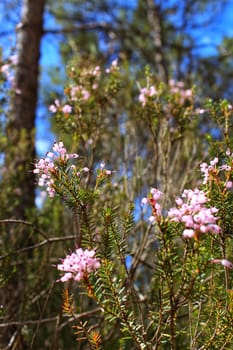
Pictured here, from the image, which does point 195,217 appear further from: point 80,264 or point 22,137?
point 22,137

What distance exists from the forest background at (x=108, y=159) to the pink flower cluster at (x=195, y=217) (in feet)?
0.24

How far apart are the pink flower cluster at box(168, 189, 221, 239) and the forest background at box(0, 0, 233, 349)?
0.24 ft

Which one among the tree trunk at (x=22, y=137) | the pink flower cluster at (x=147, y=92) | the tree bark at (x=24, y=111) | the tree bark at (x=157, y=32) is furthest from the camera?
the tree bark at (x=157, y=32)

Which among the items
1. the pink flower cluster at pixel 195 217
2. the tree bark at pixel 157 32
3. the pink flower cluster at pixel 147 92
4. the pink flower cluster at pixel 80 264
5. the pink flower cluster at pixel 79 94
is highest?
the tree bark at pixel 157 32

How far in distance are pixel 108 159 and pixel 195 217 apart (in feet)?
9.22

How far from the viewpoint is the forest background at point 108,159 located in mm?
1668

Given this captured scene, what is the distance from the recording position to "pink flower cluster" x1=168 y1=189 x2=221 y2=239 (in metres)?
1.27

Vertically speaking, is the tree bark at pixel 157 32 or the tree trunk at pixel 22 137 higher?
the tree bark at pixel 157 32

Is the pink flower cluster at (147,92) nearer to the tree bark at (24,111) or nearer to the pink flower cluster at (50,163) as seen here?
the tree bark at (24,111)

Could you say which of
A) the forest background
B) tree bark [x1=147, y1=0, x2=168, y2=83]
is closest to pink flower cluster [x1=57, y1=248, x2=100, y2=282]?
the forest background

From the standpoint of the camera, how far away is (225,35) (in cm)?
664

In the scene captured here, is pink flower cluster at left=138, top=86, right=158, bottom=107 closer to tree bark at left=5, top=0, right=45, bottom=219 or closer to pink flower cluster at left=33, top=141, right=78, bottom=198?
tree bark at left=5, top=0, right=45, bottom=219

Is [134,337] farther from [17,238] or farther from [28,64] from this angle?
[28,64]

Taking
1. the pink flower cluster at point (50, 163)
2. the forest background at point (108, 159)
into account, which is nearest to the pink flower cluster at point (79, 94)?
the forest background at point (108, 159)
